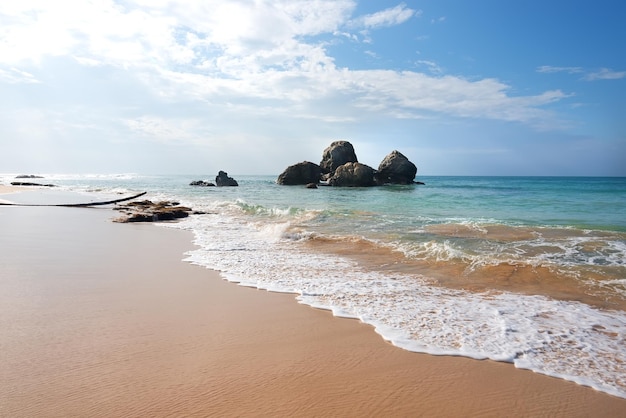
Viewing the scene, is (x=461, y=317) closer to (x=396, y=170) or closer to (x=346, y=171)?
(x=346, y=171)

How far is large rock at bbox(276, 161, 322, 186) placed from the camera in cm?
6138

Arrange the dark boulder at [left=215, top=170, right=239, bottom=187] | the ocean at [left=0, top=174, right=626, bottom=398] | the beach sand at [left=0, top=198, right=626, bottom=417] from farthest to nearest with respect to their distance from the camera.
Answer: the dark boulder at [left=215, top=170, right=239, bottom=187]
the ocean at [left=0, top=174, right=626, bottom=398]
the beach sand at [left=0, top=198, right=626, bottom=417]

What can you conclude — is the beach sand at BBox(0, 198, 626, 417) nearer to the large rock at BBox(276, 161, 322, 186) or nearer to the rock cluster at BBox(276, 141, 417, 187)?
the rock cluster at BBox(276, 141, 417, 187)

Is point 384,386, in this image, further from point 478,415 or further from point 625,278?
point 625,278

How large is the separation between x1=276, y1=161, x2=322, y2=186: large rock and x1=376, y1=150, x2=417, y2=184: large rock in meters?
10.7

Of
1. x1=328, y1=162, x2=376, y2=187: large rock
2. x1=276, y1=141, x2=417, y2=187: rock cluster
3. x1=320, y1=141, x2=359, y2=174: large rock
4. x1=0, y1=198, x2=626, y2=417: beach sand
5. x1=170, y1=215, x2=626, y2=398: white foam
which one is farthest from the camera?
x1=320, y1=141, x2=359, y2=174: large rock

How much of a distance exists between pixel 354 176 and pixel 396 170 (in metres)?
8.31

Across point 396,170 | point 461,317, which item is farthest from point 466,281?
point 396,170

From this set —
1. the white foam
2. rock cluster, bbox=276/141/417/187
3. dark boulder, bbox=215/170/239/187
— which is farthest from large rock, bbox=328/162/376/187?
the white foam

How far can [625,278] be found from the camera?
7113mm

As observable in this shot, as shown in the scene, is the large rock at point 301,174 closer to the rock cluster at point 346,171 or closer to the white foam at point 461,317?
the rock cluster at point 346,171

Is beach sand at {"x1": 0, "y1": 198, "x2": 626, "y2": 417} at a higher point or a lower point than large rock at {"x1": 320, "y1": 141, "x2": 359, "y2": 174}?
lower

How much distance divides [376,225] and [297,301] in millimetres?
9193

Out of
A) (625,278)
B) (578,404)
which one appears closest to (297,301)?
(578,404)
